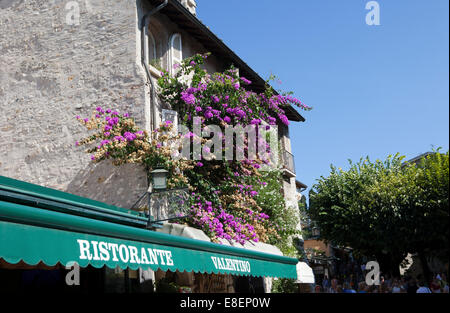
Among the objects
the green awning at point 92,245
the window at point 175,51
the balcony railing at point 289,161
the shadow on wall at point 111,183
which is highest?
the window at point 175,51

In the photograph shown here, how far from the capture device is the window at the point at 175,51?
12930mm

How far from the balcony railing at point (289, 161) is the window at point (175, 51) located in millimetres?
7922

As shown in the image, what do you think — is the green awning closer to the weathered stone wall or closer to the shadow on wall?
the shadow on wall

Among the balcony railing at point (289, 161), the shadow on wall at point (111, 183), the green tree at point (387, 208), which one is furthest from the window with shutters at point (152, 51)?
the green tree at point (387, 208)

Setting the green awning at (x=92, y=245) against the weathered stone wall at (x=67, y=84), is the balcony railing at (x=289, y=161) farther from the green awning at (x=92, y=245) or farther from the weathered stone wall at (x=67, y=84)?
the green awning at (x=92, y=245)

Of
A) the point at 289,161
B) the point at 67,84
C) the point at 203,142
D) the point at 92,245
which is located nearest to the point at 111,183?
the point at 203,142

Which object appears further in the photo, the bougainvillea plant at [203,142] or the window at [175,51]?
the window at [175,51]

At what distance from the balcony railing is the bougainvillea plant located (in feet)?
18.1

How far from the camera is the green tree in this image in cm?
1991

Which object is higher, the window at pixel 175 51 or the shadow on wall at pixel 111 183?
the window at pixel 175 51

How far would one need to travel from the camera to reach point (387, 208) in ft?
69.3

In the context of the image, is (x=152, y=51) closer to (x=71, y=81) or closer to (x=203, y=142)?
(x=71, y=81)

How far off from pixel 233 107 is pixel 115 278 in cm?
561
